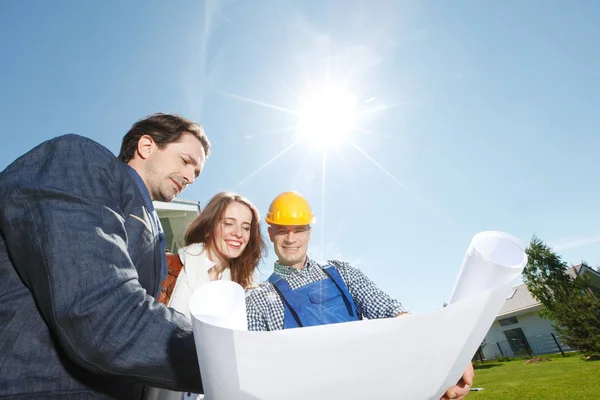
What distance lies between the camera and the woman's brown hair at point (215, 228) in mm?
3701

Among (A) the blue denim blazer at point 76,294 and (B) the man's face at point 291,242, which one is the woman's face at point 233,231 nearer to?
(B) the man's face at point 291,242

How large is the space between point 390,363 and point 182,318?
457 millimetres

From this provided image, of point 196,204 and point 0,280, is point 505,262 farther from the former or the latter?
point 196,204

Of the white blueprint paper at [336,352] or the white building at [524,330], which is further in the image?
the white building at [524,330]

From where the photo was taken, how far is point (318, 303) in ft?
9.95

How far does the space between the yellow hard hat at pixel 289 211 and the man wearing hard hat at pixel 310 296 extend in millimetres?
287

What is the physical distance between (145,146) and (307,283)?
2.04 metres

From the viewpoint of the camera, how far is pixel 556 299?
2252cm

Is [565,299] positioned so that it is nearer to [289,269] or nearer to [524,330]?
[524,330]

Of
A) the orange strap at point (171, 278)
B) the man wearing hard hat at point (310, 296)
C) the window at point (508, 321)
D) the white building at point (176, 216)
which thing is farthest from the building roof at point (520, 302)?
the orange strap at point (171, 278)

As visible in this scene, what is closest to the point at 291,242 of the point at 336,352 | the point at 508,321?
the point at 336,352

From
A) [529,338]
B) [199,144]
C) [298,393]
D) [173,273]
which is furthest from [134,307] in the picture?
[529,338]

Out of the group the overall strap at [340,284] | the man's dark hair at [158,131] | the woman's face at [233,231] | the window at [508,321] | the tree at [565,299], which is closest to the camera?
the man's dark hair at [158,131]

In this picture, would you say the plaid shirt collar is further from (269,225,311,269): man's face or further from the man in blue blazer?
the man in blue blazer
